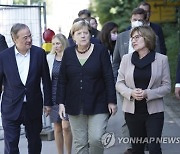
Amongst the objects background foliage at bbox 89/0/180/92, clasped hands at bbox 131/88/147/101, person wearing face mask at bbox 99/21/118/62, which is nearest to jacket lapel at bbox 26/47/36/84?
clasped hands at bbox 131/88/147/101

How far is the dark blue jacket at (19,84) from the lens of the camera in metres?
6.53

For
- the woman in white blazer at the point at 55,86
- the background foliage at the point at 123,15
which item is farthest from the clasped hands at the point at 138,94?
the background foliage at the point at 123,15

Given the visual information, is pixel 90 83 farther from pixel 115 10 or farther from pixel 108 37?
pixel 115 10

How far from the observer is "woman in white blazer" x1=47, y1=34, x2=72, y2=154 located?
741 centimetres

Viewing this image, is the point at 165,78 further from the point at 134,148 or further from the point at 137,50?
the point at 134,148

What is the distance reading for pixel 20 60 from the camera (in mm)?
6617

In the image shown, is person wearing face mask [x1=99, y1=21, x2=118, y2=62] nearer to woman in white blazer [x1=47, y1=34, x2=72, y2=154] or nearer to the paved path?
the paved path

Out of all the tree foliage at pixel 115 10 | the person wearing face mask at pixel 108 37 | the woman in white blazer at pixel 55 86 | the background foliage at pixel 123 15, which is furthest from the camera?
the tree foliage at pixel 115 10

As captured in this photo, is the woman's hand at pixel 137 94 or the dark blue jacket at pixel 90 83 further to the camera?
the dark blue jacket at pixel 90 83

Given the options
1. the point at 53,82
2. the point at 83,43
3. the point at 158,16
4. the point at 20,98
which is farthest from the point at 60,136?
the point at 158,16

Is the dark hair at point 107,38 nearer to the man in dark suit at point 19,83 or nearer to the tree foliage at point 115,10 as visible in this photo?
the man in dark suit at point 19,83

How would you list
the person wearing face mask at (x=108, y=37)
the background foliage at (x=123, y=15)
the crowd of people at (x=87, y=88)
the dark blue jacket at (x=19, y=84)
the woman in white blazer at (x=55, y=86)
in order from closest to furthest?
the crowd of people at (x=87, y=88), the dark blue jacket at (x=19, y=84), the woman in white blazer at (x=55, y=86), the person wearing face mask at (x=108, y=37), the background foliage at (x=123, y=15)

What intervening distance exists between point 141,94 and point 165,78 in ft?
1.23

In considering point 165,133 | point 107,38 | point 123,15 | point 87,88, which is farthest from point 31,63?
point 123,15
